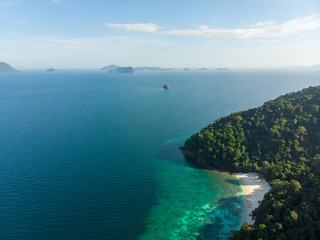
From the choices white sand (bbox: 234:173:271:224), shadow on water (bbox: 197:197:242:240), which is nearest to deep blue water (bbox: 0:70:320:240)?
shadow on water (bbox: 197:197:242:240)

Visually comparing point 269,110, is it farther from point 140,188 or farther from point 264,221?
point 140,188

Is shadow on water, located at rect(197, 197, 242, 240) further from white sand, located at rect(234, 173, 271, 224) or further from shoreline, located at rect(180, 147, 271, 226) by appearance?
white sand, located at rect(234, 173, 271, 224)

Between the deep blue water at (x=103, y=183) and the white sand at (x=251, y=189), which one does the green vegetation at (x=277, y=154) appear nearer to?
the white sand at (x=251, y=189)

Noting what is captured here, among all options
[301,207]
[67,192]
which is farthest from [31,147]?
[301,207]

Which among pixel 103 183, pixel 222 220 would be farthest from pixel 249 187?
pixel 103 183

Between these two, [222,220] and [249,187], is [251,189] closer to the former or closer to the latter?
[249,187]
